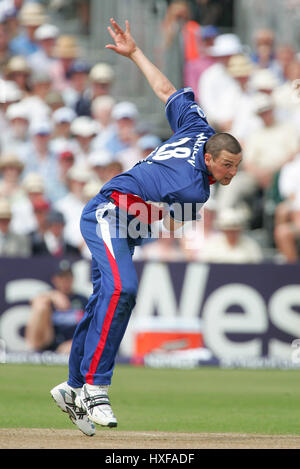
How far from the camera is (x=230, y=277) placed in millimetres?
13352

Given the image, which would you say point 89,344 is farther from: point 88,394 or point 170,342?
point 170,342

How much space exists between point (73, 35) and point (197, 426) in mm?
11076

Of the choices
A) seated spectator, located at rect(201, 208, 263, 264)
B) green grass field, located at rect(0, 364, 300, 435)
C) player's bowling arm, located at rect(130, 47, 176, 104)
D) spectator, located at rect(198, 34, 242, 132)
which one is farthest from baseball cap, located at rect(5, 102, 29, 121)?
player's bowling arm, located at rect(130, 47, 176, 104)

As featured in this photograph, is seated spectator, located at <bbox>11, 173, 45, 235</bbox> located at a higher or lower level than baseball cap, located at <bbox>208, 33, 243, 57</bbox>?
lower

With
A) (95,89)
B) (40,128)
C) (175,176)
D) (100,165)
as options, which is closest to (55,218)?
(100,165)

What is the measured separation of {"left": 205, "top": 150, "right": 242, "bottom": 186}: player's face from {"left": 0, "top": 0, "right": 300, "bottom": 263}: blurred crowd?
5.87 m

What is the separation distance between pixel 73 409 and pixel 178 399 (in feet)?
9.80

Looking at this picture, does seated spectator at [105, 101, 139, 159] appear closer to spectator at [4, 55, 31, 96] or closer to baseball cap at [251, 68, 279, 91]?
spectator at [4, 55, 31, 96]

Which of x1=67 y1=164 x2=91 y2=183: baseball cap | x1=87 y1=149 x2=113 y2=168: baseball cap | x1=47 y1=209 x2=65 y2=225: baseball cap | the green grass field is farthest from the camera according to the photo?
x1=87 y1=149 x2=113 y2=168: baseball cap

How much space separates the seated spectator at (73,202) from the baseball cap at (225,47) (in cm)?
291

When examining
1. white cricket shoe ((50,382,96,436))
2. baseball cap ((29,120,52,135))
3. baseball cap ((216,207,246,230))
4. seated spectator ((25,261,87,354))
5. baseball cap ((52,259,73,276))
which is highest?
baseball cap ((29,120,52,135))

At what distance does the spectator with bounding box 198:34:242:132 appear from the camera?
49.8ft

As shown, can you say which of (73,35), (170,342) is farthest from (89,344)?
(73,35)
